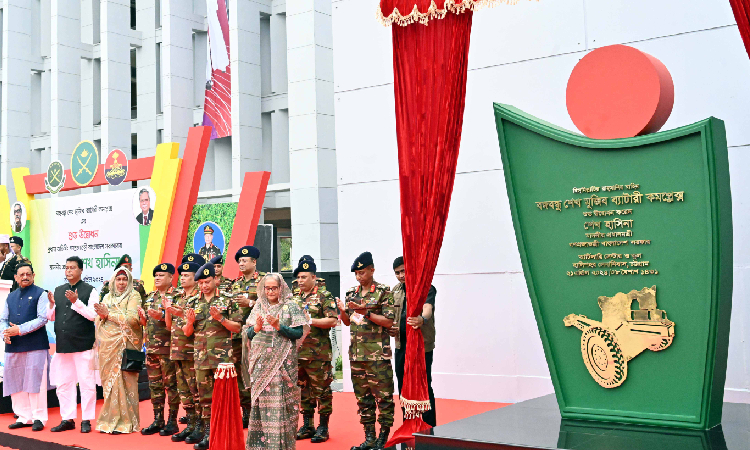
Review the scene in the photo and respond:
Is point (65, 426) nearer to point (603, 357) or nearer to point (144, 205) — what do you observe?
point (144, 205)

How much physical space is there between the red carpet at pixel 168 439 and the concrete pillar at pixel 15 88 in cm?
1488

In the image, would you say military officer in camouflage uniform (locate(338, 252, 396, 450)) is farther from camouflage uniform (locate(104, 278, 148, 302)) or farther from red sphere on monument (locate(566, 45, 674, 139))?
camouflage uniform (locate(104, 278, 148, 302))

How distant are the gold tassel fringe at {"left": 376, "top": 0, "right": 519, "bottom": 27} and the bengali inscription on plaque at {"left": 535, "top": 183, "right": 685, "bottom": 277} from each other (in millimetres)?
1438

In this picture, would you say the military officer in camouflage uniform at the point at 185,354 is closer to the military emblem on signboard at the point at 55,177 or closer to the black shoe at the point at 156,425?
the black shoe at the point at 156,425

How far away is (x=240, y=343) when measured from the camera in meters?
7.00

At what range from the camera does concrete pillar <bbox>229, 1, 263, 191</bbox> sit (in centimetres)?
1727

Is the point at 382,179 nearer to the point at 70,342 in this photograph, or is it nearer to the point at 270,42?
the point at 70,342

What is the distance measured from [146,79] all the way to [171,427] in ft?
49.7

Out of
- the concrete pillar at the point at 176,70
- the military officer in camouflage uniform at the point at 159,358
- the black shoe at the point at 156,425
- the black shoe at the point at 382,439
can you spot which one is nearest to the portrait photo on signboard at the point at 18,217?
the concrete pillar at the point at 176,70

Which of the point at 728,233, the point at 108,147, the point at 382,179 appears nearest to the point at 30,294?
the point at 382,179

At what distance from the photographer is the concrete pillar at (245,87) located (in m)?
17.3

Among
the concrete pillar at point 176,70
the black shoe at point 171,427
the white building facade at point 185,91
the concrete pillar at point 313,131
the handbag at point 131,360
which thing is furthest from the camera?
the concrete pillar at point 176,70

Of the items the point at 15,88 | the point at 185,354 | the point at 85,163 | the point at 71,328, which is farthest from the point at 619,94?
the point at 15,88

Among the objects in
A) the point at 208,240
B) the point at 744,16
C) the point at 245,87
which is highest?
the point at 245,87
